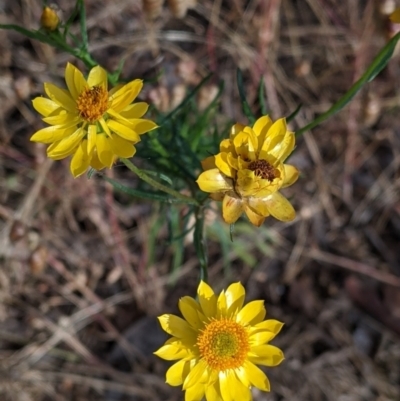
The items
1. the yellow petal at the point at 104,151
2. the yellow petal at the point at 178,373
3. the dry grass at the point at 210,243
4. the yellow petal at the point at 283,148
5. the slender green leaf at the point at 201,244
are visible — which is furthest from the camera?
the dry grass at the point at 210,243

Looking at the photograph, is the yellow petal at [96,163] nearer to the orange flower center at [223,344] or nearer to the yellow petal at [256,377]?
the orange flower center at [223,344]

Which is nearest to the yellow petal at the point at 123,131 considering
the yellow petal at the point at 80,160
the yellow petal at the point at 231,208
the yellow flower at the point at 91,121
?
the yellow flower at the point at 91,121

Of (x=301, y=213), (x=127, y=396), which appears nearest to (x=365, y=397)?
(x=301, y=213)

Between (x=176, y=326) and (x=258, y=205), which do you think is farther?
(x=176, y=326)

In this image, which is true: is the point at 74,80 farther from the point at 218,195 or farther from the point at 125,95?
the point at 218,195

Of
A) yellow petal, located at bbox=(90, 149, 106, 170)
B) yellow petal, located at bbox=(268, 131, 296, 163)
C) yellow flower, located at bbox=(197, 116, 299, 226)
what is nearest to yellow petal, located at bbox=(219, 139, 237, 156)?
yellow flower, located at bbox=(197, 116, 299, 226)

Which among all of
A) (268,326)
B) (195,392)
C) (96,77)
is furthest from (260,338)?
(96,77)

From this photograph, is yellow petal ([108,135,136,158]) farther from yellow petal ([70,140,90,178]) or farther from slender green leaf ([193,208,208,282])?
slender green leaf ([193,208,208,282])
